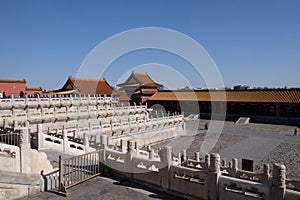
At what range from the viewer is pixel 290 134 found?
2209 centimetres

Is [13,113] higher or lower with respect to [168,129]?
higher

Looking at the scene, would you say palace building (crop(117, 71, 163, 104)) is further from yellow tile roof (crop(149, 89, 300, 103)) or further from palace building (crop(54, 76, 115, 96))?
palace building (crop(54, 76, 115, 96))

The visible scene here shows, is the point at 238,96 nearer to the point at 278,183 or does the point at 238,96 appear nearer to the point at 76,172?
the point at 76,172

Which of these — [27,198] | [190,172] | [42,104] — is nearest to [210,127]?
[42,104]

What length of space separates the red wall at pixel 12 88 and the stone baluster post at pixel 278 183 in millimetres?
26456

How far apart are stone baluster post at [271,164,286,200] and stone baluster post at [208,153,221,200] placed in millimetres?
1328

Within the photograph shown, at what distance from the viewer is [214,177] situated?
6.32 metres

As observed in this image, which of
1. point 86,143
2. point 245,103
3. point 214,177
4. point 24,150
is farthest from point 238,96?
point 24,150

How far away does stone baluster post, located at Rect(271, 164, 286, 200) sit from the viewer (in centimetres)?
526

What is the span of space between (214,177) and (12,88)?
25.5 m

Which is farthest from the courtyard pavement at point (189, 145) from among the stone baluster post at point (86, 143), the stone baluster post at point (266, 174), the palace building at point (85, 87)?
the palace building at point (85, 87)

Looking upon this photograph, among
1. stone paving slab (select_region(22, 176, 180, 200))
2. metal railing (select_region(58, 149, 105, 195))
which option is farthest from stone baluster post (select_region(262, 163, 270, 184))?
metal railing (select_region(58, 149, 105, 195))

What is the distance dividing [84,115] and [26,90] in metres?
11.7

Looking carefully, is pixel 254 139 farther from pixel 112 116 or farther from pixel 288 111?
pixel 112 116
